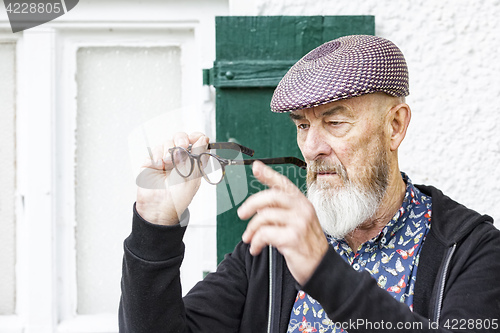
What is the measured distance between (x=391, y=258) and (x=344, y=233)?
157mm

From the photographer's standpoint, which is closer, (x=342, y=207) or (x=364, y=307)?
(x=364, y=307)

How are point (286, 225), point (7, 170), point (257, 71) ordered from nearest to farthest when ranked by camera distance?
point (286, 225)
point (257, 71)
point (7, 170)

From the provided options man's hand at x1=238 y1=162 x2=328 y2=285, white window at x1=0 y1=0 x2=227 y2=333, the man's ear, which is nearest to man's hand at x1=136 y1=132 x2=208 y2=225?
man's hand at x1=238 y1=162 x2=328 y2=285

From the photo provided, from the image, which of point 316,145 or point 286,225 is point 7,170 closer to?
point 316,145

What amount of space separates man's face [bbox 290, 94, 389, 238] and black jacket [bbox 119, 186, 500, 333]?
21 centimetres

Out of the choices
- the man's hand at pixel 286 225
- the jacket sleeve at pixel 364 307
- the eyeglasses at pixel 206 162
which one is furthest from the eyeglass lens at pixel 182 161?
the jacket sleeve at pixel 364 307

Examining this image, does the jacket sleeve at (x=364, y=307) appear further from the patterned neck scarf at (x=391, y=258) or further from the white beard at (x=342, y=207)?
the white beard at (x=342, y=207)

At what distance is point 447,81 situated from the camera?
2564 millimetres

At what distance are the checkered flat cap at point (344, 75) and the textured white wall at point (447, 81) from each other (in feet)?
2.62

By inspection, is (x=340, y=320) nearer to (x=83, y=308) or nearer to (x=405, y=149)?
(x=405, y=149)

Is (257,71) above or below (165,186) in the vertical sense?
above

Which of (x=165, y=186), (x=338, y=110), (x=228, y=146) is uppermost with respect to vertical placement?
(x=338, y=110)

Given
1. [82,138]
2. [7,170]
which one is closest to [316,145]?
[82,138]

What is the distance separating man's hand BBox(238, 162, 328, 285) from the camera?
3.99 ft
